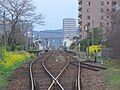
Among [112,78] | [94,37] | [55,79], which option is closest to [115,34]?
[112,78]

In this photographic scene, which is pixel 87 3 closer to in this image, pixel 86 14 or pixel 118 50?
pixel 86 14

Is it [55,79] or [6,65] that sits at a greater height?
[6,65]

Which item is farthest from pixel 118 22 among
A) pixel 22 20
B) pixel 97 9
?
pixel 97 9

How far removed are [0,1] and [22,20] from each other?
4818mm

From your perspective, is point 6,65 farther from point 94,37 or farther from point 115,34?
point 94,37

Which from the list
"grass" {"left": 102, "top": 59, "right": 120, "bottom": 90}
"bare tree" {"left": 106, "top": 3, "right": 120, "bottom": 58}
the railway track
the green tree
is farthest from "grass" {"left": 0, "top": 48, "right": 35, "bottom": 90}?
the green tree

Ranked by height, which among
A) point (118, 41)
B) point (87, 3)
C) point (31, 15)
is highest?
point (87, 3)

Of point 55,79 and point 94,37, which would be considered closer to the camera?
point 55,79

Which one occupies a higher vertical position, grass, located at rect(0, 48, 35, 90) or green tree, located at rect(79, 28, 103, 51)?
green tree, located at rect(79, 28, 103, 51)

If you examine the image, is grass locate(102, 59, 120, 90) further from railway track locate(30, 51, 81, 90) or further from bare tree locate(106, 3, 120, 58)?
bare tree locate(106, 3, 120, 58)

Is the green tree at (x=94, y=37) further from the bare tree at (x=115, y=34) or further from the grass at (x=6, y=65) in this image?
the bare tree at (x=115, y=34)

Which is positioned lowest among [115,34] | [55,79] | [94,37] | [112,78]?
[112,78]

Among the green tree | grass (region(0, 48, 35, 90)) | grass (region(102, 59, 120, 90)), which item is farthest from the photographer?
the green tree

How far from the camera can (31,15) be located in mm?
67500
